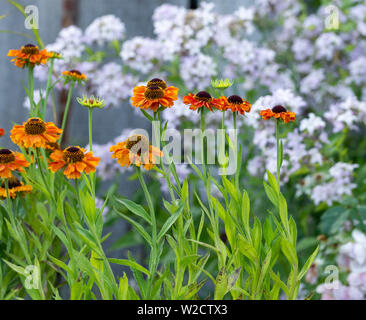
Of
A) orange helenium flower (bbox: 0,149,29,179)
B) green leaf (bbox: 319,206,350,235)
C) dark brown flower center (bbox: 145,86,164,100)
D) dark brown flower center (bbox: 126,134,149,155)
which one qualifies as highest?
dark brown flower center (bbox: 145,86,164,100)

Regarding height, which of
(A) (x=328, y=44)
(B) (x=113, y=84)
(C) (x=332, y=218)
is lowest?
(C) (x=332, y=218)

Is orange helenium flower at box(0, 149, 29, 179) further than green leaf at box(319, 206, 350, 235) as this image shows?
No

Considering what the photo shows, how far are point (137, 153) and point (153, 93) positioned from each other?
69mm

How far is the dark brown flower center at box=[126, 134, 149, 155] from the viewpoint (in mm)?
501

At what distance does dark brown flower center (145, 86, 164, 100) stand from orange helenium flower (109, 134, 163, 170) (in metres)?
0.04

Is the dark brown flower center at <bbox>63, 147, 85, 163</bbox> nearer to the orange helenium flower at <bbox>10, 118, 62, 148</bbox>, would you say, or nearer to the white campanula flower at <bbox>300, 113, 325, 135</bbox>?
the orange helenium flower at <bbox>10, 118, 62, 148</bbox>

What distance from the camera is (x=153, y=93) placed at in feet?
1.69

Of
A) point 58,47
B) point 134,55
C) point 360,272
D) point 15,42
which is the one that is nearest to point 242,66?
point 134,55

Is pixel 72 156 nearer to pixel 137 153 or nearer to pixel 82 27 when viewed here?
pixel 137 153

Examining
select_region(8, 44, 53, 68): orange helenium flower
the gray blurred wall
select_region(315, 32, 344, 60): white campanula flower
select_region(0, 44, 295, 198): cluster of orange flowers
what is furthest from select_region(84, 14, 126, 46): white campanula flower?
select_region(0, 44, 295, 198): cluster of orange flowers

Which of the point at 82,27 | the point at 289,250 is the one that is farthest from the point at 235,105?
the point at 82,27

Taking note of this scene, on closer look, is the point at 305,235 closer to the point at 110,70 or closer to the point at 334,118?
the point at 334,118

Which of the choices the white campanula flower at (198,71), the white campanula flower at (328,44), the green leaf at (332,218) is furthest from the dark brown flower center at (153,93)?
the white campanula flower at (328,44)

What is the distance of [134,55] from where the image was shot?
1.40 metres
